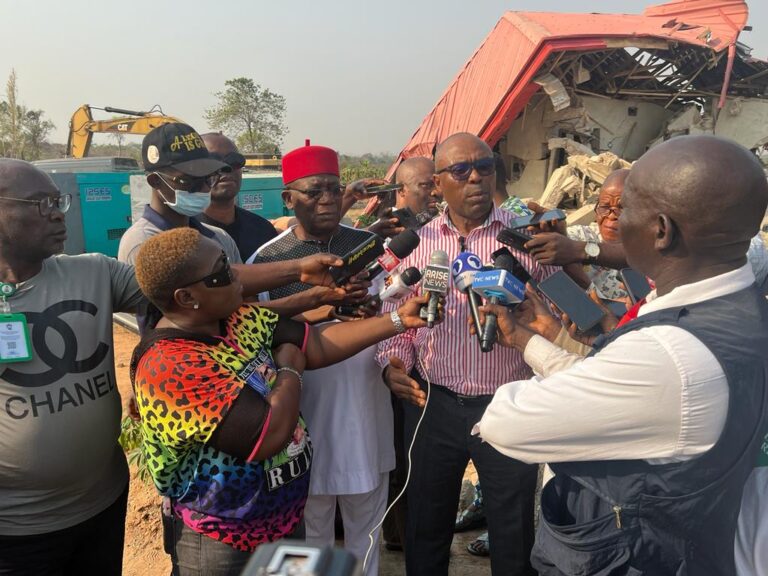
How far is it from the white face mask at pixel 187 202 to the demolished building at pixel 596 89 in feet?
35.3

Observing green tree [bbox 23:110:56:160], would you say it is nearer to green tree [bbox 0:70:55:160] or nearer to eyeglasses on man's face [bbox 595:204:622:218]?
green tree [bbox 0:70:55:160]

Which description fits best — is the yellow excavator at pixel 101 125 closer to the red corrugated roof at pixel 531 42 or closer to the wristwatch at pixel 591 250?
the red corrugated roof at pixel 531 42

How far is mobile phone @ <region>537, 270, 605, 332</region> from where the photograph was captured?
2025 millimetres

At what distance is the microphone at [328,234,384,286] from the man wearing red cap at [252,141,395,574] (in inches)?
3.5

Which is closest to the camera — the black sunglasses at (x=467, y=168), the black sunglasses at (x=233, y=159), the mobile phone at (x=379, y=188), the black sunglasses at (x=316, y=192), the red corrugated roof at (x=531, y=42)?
the black sunglasses at (x=467, y=168)

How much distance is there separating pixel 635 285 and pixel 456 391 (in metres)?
0.90

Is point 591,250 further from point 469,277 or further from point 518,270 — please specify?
point 469,277

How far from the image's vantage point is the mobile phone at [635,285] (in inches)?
88.6

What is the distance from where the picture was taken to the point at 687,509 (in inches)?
51.9

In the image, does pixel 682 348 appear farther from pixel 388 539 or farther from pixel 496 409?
pixel 388 539

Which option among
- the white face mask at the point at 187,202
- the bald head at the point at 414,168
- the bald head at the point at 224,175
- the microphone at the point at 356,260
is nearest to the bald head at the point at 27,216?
the white face mask at the point at 187,202

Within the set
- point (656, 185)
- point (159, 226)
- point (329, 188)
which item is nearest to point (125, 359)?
point (159, 226)

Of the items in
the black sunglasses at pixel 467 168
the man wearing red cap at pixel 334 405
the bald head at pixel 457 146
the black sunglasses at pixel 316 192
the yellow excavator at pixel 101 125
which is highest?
the yellow excavator at pixel 101 125

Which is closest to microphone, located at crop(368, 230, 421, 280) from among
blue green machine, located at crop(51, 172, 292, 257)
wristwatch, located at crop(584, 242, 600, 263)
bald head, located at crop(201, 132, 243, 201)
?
wristwatch, located at crop(584, 242, 600, 263)
